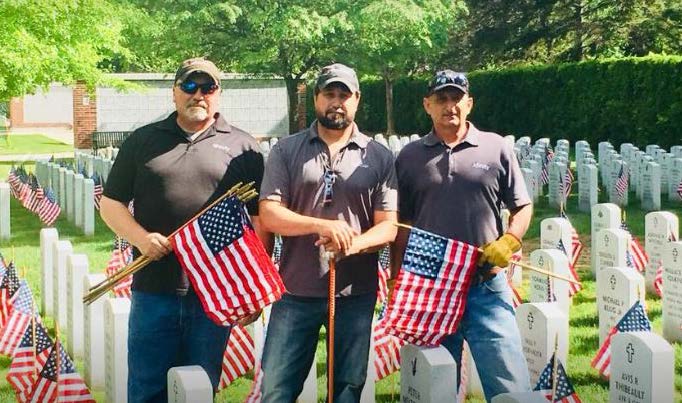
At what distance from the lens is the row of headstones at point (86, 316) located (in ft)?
22.0

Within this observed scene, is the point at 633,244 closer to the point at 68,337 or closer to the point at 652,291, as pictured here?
the point at 652,291

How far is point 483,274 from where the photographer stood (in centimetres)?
597

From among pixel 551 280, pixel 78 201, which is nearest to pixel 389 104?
pixel 78 201

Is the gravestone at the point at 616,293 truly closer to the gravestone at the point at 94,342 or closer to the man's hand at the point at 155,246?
the gravestone at the point at 94,342

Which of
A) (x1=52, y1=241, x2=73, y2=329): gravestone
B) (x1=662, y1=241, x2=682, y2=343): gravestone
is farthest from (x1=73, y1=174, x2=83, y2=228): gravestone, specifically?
(x1=662, y1=241, x2=682, y2=343): gravestone

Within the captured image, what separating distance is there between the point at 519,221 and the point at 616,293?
287 centimetres

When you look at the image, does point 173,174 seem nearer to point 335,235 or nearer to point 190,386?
point 335,235

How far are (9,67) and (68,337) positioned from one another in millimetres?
11856

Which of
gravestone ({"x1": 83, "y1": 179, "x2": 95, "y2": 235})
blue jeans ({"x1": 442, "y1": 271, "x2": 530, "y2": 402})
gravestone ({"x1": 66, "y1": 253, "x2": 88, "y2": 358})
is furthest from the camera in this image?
gravestone ({"x1": 83, "y1": 179, "x2": 95, "y2": 235})

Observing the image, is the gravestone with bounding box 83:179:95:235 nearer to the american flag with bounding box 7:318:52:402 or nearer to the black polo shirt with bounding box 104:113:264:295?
the american flag with bounding box 7:318:52:402

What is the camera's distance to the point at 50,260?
35.6ft

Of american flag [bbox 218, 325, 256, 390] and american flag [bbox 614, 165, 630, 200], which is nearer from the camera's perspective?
american flag [bbox 218, 325, 256, 390]

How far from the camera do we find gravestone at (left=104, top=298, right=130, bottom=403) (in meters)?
6.65

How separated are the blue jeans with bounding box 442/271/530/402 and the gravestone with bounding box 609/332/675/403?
423 millimetres
